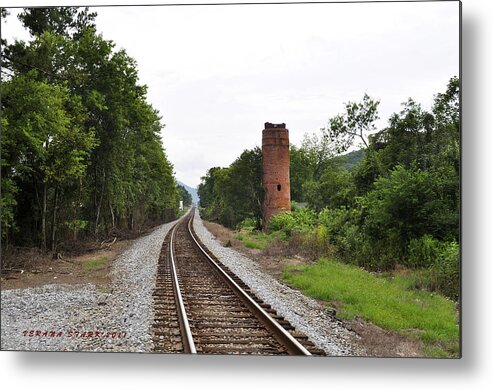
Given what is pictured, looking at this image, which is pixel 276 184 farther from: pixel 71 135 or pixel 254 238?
pixel 71 135

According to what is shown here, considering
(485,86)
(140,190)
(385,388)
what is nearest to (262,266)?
(140,190)

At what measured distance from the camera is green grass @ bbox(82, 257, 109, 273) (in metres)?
7.79

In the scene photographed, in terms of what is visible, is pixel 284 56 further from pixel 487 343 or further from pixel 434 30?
pixel 487 343

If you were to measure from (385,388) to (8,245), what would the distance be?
5443 millimetres

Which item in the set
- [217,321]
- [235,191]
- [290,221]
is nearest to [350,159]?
[290,221]

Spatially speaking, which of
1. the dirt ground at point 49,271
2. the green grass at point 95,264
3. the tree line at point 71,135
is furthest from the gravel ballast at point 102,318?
the tree line at point 71,135

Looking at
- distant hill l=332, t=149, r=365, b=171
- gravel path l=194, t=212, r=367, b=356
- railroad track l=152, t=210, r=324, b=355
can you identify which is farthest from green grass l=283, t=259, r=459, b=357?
distant hill l=332, t=149, r=365, b=171

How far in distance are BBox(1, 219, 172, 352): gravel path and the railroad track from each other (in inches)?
10.1

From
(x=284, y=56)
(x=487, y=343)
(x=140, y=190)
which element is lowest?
(x=487, y=343)

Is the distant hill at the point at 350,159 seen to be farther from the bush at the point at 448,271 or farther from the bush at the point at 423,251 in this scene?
the bush at the point at 448,271

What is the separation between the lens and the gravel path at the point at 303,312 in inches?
218

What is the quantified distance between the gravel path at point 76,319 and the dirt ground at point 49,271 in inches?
6.1

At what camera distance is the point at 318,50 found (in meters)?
6.50

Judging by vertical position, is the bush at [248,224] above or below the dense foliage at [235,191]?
below
